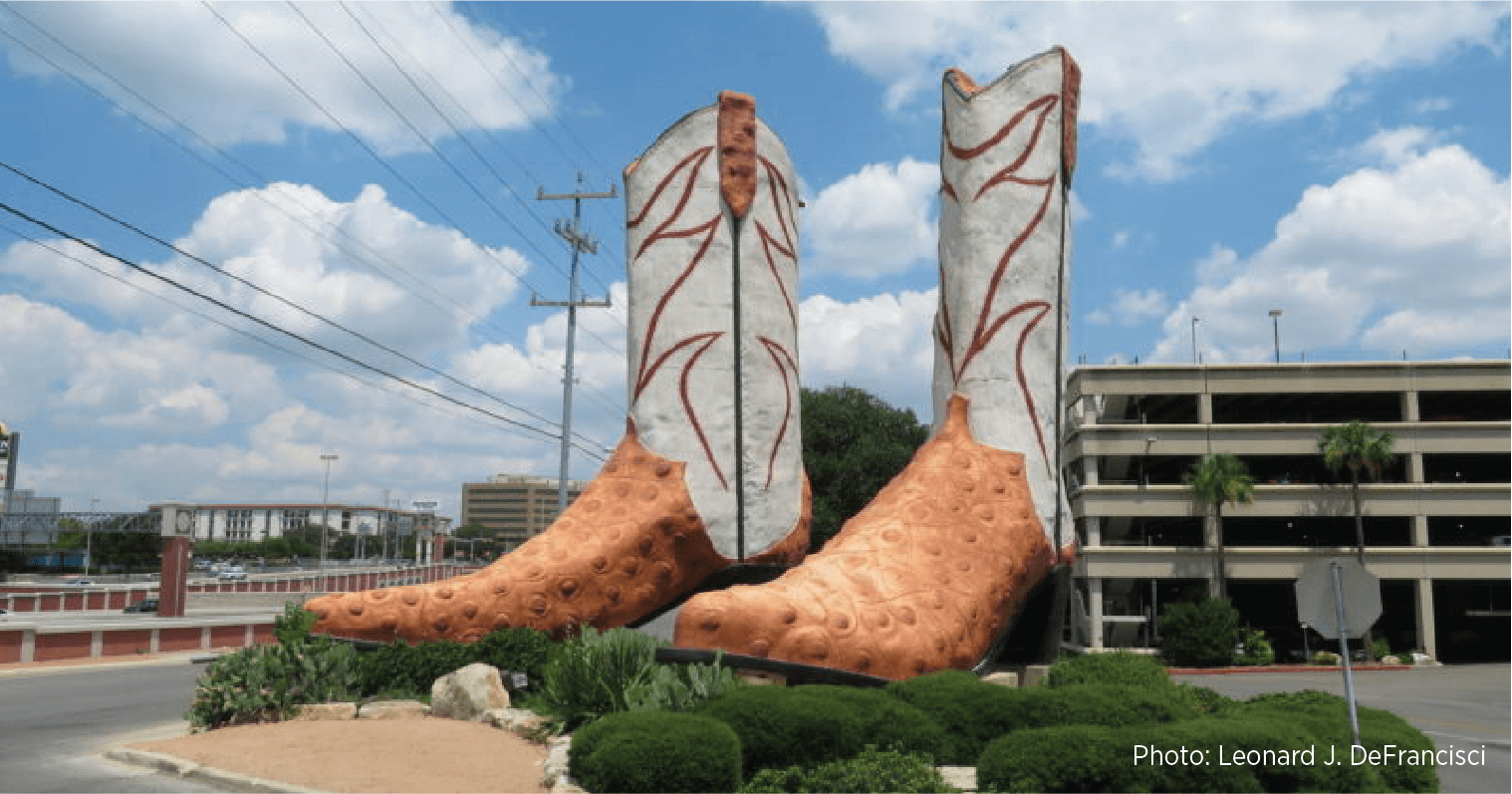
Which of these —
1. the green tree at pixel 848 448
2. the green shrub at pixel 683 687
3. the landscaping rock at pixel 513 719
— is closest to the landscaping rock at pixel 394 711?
the landscaping rock at pixel 513 719

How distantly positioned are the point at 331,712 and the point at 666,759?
14.1 ft

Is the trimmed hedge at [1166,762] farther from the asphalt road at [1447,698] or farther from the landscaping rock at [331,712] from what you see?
the landscaping rock at [331,712]

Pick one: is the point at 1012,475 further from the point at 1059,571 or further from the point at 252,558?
the point at 252,558

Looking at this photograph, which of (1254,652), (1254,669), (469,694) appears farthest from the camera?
(1254,652)

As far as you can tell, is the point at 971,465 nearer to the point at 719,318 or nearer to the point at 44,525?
the point at 719,318

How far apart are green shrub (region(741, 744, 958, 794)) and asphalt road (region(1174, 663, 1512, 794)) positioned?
501 cm

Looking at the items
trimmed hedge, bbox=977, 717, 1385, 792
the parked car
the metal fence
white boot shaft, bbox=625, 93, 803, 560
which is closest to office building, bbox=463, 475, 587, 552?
the metal fence

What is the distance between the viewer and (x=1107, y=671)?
9.13m

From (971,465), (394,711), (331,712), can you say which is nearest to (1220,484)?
→ (971,465)

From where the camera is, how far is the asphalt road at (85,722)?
7691 millimetres

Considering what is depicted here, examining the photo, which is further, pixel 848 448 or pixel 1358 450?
pixel 1358 450

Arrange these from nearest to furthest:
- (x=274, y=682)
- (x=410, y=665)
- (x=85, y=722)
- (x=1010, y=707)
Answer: (x=1010, y=707) < (x=274, y=682) < (x=410, y=665) < (x=85, y=722)

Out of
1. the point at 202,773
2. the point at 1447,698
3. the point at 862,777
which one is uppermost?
the point at 862,777

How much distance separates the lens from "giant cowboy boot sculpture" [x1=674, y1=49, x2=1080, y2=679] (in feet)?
27.1
